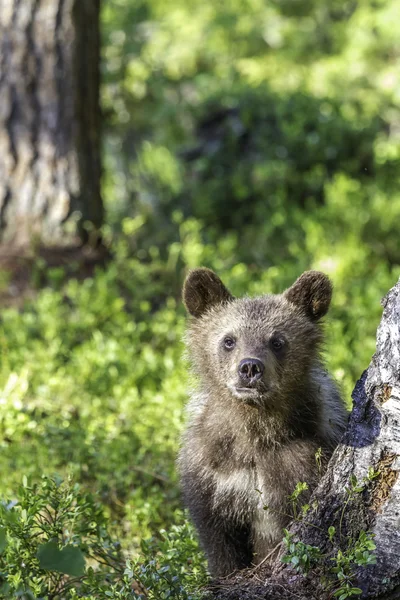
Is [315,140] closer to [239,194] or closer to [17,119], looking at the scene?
[239,194]

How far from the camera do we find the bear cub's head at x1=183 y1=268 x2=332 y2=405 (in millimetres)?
4121

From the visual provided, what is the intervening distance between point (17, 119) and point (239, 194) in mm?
3020

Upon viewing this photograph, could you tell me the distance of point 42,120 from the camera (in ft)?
26.4

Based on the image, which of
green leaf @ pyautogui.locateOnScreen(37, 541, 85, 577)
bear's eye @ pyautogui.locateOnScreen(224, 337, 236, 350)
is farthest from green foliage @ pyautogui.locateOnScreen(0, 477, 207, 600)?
bear's eye @ pyautogui.locateOnScreen(224, 337, 236, 350)

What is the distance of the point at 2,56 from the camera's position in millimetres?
7984

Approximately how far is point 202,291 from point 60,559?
78.5 inches

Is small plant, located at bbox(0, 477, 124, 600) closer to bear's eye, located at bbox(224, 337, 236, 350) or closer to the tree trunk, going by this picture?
bear's eye, located at bbox(224, 337, 236, 350)

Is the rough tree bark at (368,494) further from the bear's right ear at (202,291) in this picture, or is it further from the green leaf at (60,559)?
the bear's right ear at (202,291)

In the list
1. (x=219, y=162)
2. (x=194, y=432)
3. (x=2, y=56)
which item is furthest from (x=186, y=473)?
(x=219, y=162)

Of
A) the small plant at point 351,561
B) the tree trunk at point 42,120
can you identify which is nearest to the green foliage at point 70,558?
the small plant at point 351,561

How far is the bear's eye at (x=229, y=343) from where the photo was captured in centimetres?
437

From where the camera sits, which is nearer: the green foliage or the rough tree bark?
the green foliage

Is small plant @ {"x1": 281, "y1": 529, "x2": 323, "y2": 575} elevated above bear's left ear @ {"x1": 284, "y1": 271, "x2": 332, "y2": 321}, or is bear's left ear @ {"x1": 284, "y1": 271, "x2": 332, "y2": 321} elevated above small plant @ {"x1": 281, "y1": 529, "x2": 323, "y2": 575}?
bear's left ear @ {"x1": 284, "y1": 271, "x2": 332, "y2": 321}

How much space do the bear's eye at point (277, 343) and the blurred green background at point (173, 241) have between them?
0.49 metres
